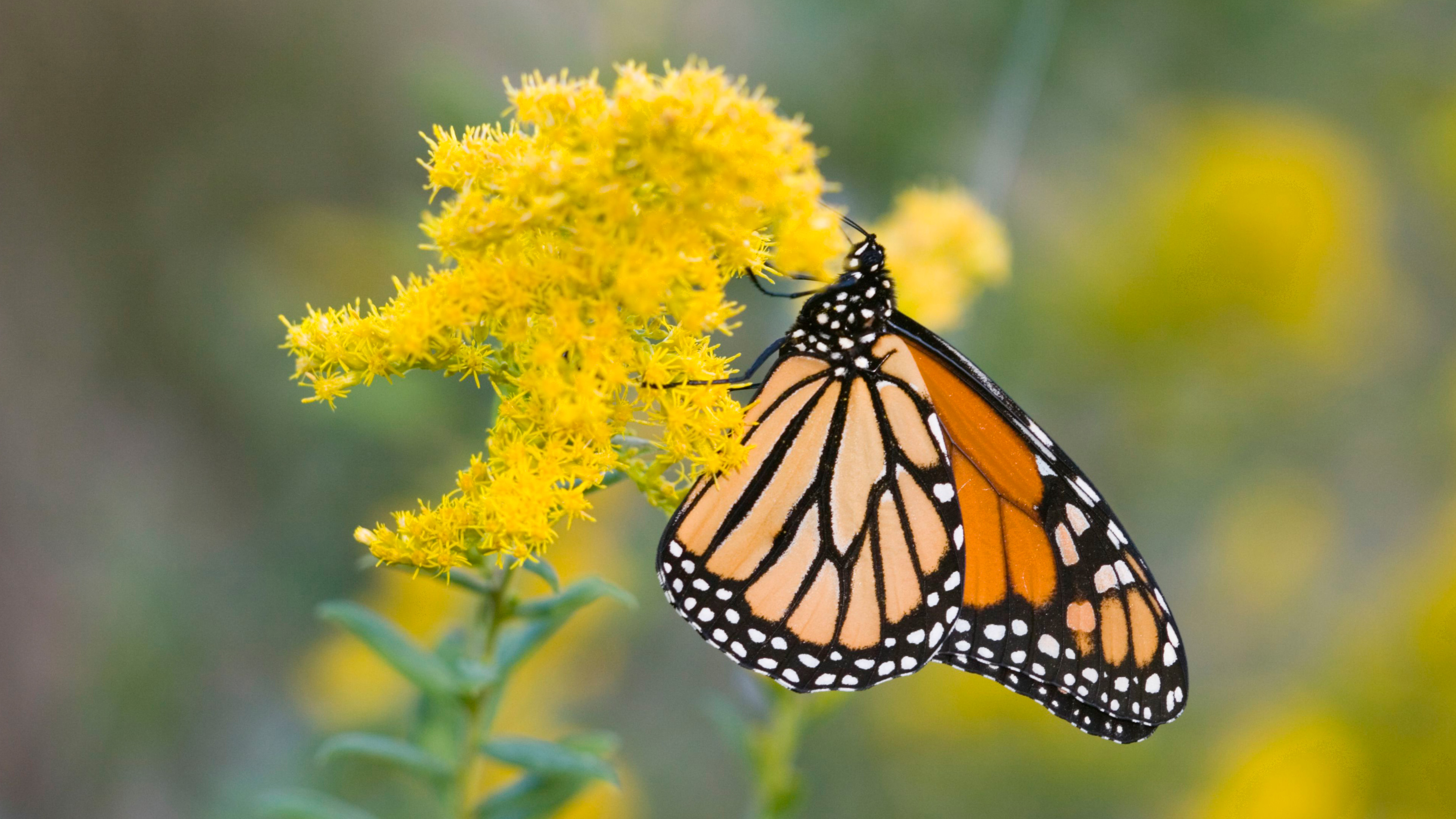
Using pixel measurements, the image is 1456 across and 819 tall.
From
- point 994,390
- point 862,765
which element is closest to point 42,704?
point 862,765

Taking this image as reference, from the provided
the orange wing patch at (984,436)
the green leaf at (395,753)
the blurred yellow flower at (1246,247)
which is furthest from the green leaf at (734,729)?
the blurred yellow flower at (1246,247)

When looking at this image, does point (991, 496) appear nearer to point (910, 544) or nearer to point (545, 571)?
point (910, 544)

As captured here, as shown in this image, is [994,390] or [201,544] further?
[201,544]

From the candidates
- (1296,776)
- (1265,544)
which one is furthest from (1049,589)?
(1265,544)

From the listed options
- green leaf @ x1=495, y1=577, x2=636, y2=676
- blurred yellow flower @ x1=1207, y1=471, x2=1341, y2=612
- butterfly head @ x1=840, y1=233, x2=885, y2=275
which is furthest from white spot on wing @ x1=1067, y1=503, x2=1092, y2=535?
blurred yellow flower @ x1=1207, y1=471, x2=1341, y2=612

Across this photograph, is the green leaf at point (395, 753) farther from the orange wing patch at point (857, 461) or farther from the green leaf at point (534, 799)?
the orange wing patch at point (857, 461)

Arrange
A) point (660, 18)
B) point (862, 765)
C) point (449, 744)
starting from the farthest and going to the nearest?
point (862, 765) < point (660, 18) < point (449, 744)

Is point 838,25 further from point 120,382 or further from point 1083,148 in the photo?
point 120,382

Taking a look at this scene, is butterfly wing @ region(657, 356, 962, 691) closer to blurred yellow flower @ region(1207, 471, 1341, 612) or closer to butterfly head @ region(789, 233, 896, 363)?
butterfly head @ region(789, 233, 896, 363)
